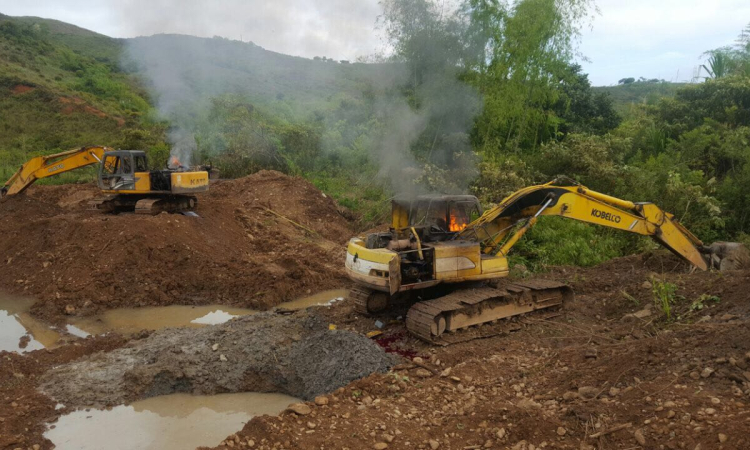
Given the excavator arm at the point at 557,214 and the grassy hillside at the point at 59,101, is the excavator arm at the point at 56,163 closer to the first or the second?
the grassy hillside at the point at 59,101

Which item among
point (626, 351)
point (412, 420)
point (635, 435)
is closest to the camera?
point (635, 435)

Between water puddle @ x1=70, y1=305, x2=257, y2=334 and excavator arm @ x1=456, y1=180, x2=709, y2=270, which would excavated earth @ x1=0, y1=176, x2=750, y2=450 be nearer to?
water puddle @ x1=70, y1=305, x2=257, y2=334

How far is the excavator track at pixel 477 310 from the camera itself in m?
7.05

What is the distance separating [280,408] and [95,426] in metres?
1.85

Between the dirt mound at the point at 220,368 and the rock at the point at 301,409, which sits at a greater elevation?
the rock at the point at 301,409

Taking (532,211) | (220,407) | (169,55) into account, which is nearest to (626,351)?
(532,211)

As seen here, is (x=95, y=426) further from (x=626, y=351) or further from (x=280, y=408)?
(x=626, y=351)

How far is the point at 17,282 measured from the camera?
10.7m

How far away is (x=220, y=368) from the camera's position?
6.64m

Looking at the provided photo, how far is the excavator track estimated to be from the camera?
278 inches

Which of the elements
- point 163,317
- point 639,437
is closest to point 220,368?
point 163,317

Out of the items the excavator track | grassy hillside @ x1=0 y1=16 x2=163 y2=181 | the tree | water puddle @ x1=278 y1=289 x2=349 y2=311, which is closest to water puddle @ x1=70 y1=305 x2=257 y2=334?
water puddle @ x1=278 y1=289 x2=349 y2=311

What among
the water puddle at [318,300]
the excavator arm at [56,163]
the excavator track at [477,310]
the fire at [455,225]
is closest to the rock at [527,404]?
the excavator track at [477,310]

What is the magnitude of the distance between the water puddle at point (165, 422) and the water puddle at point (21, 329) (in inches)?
119
